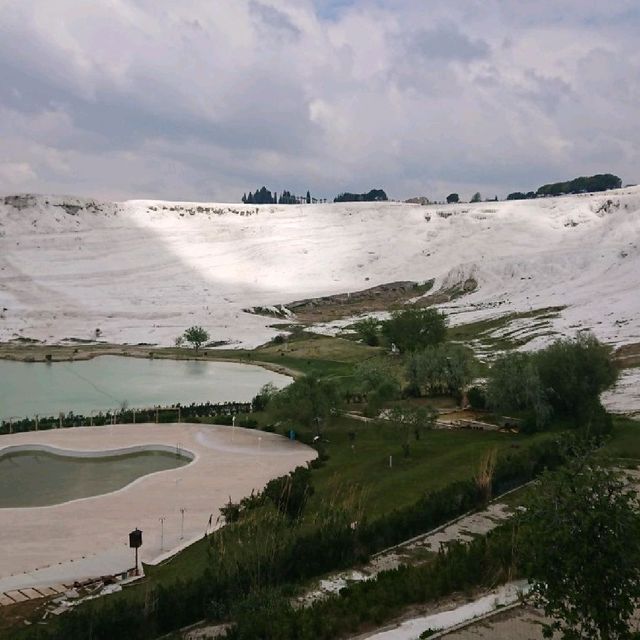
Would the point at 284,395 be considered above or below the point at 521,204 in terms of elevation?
below

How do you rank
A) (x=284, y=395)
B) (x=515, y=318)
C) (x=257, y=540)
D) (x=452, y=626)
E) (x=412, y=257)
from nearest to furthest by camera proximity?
(x=452, y=626) < (x=257, y=540) < (x=284, y=395) < (x=515, y=318) < (x=412, y=257)

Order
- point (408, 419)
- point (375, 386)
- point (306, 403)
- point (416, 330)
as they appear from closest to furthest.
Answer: point (408, 419)
point (306, 403)
point (375, 386)
point (416, 330)

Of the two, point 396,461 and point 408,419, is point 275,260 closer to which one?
point 408,419

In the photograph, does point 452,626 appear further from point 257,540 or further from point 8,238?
point 8,238

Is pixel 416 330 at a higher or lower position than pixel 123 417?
higher

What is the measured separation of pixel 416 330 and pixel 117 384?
2487 centimetres

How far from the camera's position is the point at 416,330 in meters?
55.3

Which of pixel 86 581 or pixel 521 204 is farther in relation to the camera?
pixel 521 204

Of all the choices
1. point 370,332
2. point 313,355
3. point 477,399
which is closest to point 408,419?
point 477,399

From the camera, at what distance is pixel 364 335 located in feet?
218

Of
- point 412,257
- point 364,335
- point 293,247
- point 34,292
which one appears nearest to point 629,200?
point 412,257

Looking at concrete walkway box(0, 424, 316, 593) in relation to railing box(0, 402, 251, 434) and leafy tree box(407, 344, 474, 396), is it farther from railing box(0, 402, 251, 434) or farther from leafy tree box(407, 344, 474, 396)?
leafy tree box(407, 344, 474, 396)

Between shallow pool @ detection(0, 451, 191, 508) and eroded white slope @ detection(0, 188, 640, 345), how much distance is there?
40937 millimetres

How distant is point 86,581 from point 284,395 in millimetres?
16532
